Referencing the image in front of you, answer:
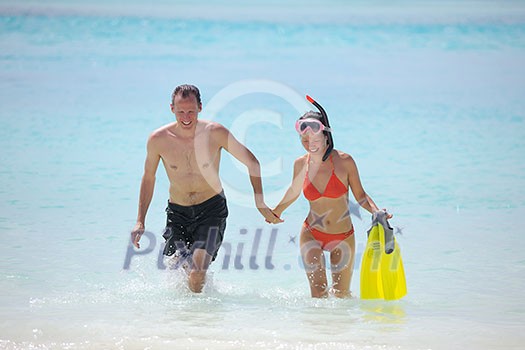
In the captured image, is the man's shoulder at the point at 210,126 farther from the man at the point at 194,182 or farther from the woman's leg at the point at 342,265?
the woman's leg at the point at 342,265

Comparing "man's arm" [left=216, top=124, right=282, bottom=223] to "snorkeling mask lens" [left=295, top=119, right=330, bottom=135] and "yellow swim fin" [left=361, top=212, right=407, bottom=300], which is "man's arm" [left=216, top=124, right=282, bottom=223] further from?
"yellow swim fin" [left=361, top=212, right=407, bottom=300]

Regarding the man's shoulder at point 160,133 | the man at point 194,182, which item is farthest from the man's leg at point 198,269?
the man's shoulder at point 160,133

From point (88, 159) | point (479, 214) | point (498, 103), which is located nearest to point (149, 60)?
point (498, 103)

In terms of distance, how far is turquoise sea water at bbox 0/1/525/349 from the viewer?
17.4 ft

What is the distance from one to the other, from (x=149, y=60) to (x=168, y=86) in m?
3.72

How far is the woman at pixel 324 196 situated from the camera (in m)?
5.48

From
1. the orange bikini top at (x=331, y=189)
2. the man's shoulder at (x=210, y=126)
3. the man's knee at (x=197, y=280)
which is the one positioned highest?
the man's shoulder at (x=210, y=126)

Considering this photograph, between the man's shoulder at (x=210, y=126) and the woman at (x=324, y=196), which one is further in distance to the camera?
the man's shoulder at (x=210, y=126)

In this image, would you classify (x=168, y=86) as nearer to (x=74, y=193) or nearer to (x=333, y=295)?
(x=74, y=193)

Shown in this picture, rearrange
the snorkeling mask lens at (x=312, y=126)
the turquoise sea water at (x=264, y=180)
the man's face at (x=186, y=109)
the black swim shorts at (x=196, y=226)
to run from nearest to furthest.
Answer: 1. the turquoise sea water at (x=264, y=180)
2. the snorkeling mask lens at (x=312, y=126)
3. the man's face at (x=186, y=109)
4. the black swim shorts at (x=196, y=226)

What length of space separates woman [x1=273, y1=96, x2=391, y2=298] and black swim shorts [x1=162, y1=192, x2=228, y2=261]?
554 mm

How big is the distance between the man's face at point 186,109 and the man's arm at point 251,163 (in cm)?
19

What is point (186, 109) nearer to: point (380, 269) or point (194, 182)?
point (194, 182)

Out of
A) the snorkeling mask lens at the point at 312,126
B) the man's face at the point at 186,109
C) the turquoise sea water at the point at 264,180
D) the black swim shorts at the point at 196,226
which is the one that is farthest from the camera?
the black swim shorts at the point at 196,226
